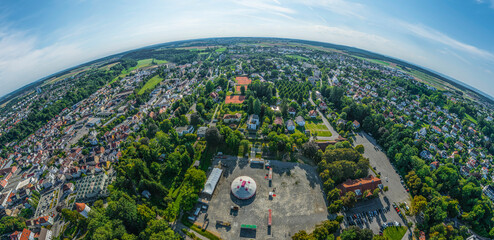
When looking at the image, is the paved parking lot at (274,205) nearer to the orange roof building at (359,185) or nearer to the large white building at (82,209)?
the orange roof building at (359,185)

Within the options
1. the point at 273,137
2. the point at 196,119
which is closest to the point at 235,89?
the point at 196,119

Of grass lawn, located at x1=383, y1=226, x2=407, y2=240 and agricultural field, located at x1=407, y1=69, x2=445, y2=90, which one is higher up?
agricultural field, located at x1=407, y1=69, x2=445, y2=90

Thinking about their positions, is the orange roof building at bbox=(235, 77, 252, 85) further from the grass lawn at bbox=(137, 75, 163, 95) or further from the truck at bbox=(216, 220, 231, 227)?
the truck at bbox=(216, 220, 231, 227)

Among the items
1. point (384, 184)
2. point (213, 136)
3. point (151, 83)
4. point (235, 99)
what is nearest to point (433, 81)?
point (384, 184)

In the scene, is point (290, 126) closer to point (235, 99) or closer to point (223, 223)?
point (235, 99)

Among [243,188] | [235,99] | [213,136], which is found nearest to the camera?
[243,188]

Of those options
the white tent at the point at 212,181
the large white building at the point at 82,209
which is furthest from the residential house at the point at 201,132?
the large white building at the point at 82,209

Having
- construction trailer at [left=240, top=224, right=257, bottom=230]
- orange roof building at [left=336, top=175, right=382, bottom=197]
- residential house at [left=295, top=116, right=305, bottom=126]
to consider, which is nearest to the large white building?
construction trailer at [left=240, top=224, right=257, bottom=230]

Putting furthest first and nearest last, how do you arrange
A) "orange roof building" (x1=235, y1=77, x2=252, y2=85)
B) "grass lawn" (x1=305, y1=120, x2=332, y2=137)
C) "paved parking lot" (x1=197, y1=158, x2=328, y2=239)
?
"orange roof building" (x1=235, y1=77, x2=252, y2=85), "grass lawn" (x1=305, y1=120, x2=332, y2=137), "paved parking lot" (x1=197, y1=158, x2=328, y2=239)
